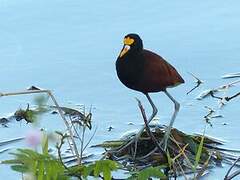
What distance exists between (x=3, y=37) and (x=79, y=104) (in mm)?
967

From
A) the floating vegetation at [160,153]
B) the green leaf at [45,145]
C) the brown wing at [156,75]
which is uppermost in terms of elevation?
the brown wing at [156,75]

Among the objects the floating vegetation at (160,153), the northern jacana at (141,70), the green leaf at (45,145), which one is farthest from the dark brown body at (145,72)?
the green leaf at (45,145)

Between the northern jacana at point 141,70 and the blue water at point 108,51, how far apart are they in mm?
333

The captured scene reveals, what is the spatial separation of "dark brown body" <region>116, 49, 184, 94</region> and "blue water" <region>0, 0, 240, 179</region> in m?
0.34

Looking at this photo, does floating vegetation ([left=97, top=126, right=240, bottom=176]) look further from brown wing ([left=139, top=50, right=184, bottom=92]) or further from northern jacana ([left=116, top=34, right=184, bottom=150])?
brown wing ([left=139, top=50, right=184, bottom=92])

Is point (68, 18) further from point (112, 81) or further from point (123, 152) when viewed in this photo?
point (123, 152)

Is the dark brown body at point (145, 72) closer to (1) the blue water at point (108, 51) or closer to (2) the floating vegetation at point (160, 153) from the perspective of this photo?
(2) the floating vegetation at point (160, 153)

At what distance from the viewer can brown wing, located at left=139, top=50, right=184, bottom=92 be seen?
12.9ft

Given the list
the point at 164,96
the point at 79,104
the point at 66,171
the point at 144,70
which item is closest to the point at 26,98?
the point at 79,104

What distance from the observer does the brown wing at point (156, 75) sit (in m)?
3.93

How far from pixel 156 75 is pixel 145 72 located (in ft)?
0.21

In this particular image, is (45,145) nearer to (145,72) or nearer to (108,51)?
(145,72)

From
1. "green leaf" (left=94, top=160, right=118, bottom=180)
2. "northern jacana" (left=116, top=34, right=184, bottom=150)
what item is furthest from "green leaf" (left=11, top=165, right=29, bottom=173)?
"northern jacana" (left=116, top=34, right=184, bottom=150)

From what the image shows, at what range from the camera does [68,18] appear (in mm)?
5527
